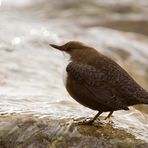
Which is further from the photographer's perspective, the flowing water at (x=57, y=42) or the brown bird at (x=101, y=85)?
the flowing water at (x=57, y=42)

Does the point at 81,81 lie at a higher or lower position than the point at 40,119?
higher

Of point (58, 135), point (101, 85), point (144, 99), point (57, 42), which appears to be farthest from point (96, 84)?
point (57, 42)

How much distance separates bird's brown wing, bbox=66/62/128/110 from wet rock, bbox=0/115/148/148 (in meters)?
0.25

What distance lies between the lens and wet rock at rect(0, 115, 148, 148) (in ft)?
15.9

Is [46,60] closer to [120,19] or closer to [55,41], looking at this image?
[55,41]

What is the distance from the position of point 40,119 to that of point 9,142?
14.0 inches

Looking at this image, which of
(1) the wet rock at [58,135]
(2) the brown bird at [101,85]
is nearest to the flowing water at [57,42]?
(1) the wet rock at [58,135]

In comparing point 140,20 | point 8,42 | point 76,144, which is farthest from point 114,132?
point 140,20

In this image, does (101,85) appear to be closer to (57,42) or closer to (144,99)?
(144,99)

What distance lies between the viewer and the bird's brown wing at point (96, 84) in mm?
4875

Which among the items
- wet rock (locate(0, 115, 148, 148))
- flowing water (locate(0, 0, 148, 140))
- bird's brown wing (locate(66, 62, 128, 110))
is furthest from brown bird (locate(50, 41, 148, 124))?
flowing water (locate(0, 0, 148, 140))

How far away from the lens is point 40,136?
16.2 ft

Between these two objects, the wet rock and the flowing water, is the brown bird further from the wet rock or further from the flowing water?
the flowing water

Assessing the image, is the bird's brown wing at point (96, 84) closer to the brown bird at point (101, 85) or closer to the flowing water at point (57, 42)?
the brown bird at point (101, 85)
